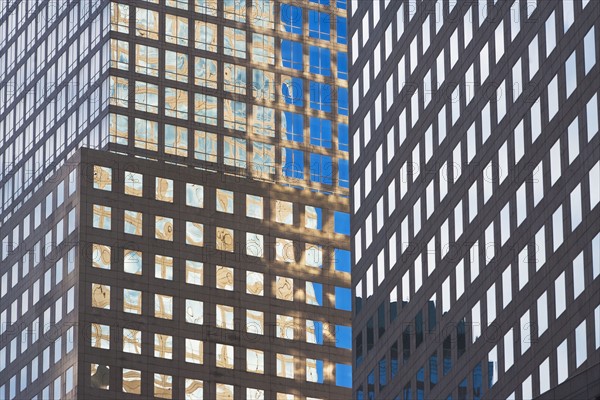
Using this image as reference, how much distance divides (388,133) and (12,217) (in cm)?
5742

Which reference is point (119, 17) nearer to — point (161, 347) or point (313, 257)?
point (313, 257)

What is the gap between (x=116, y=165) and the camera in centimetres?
16200

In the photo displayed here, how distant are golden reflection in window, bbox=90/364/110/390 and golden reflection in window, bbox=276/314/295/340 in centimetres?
1656

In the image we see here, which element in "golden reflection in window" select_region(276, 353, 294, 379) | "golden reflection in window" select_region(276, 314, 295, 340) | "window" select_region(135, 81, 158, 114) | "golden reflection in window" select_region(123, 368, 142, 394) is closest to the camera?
"golden reflection in window" select_region(123, 368, 142, 394)

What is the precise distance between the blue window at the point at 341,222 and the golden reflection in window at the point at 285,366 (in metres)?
13.5

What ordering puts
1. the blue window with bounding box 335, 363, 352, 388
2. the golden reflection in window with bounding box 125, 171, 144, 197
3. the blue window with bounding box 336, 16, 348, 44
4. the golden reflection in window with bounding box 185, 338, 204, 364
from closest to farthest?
the golden reflection in window with bounding box 185, 338, 204, 364
the golden reflection in window with bounding box 125, 171, 144, 197
the blue window with bounding box 335, 363, 352, 388
the blue window with bounding box 336, 16, 348, 44

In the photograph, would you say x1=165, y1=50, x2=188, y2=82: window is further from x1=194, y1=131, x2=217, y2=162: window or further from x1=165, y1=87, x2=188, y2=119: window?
x1=194, y1=131, x2=217, y2=162: window

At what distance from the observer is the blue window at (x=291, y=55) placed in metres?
174

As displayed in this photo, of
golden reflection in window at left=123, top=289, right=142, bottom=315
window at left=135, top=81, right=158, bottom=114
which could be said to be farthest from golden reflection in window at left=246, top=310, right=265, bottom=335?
window at left=135, top=81, right=158, bottom=114

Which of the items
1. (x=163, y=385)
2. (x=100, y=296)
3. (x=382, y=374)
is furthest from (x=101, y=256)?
(x=382, y=374)

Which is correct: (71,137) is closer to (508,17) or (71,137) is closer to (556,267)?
(508,17)

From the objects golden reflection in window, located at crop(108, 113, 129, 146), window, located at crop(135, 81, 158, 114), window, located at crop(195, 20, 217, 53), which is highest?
window, located at crop(195, 20, 217, 53)

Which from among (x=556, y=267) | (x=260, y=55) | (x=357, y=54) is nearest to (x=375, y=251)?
(x=357, y=54)

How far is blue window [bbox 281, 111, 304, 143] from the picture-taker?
567 feet
